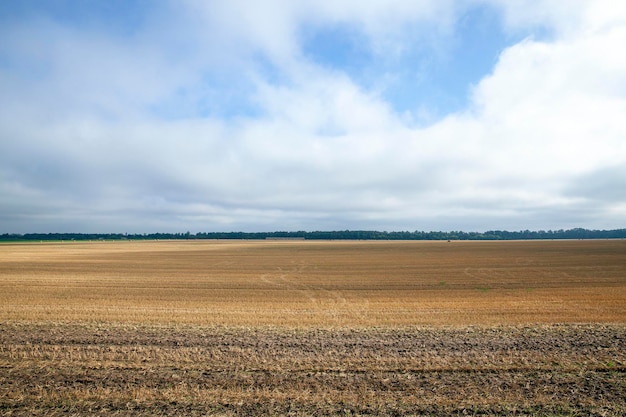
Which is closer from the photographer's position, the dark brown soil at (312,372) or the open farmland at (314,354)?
the dark brown soil at (312,372)

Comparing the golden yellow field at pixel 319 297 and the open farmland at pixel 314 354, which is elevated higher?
the open farmland at pixel 314 354

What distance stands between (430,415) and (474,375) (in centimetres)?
249

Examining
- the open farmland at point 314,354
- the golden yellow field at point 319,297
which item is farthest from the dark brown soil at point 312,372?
the golden yellow field at point 319,297

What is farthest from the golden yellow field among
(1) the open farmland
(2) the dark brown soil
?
(2) the dark brown soil

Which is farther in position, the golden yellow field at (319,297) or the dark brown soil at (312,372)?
the golden yellow field at (319,297)

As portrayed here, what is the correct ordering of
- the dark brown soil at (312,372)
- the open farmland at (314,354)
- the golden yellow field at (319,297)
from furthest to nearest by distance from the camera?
1. the golden yellow field at (319,297)
2. the open farmland at (314,354)
3. the dark brown soil at (312,372)

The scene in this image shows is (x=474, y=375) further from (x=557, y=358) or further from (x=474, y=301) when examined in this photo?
(x=474, y=301)

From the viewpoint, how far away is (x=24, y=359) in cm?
1022

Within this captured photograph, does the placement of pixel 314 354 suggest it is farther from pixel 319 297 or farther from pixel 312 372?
pixel 319 297

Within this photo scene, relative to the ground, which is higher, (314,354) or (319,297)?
(314,354)

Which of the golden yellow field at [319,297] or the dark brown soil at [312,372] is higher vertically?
the dark brown soil at [312,372]

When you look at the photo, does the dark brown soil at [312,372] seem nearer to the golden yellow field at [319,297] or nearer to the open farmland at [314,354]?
the open farmland at [314,354]

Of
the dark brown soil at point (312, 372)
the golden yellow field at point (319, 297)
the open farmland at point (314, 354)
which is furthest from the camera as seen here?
the golden yellow field at point (319, 297)

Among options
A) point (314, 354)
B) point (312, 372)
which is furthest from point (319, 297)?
point (312, 372)
